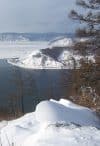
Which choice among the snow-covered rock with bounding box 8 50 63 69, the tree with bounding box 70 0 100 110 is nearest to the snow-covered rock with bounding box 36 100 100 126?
the tree with bounding box 70 0 100 110

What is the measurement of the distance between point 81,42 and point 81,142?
1041cm

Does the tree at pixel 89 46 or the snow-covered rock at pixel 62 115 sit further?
the tree at pixel 89 46

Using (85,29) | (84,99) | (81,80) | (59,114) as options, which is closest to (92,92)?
(84,99)

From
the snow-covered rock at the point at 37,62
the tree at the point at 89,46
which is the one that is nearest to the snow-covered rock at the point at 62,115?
the tree at the point at 89,46

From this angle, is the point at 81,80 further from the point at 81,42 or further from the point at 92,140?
the point at 92,140

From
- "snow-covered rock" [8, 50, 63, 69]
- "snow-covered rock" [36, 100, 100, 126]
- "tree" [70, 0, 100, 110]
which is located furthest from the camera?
"snow-covered rock" [8, 50, 63, 69]

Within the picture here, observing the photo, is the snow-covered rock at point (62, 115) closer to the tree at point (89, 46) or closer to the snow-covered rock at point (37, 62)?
the tree at point (89, 46)

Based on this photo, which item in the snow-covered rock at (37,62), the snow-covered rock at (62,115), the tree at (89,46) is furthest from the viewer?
the snow-covered rock at (37,62)

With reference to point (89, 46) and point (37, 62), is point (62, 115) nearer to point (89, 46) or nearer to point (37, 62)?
point (89, 46)

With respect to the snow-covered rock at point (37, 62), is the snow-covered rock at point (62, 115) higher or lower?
higher

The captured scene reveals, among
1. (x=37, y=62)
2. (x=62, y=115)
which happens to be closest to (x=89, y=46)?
(x=62, y=115)

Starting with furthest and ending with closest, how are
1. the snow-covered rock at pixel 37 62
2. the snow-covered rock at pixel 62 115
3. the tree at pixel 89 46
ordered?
the snow-covered rock at pixel 37 62 → the tree at pixel 89 46 → the snow-covered rock at pixel 62 115

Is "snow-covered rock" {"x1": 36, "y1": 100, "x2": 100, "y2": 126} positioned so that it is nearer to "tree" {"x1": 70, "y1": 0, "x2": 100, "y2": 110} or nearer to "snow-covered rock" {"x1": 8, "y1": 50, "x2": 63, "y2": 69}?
"tree" {"x1": 70, "y1": 0, "x2": 100, "y2": 110}

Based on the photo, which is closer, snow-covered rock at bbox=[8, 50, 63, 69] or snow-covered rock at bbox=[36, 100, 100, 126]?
snow-covered rock at bbox=[36, 100, 100, 126]
